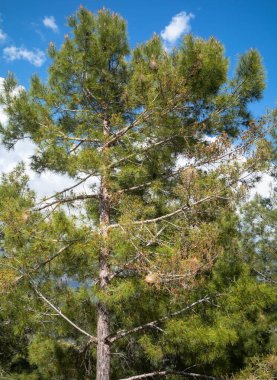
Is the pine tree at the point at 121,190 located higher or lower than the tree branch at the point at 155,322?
higher

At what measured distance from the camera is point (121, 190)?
22.9ft

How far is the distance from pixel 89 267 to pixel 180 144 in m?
3.13

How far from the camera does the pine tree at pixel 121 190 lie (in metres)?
5.46

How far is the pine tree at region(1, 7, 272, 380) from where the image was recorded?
17.9ft

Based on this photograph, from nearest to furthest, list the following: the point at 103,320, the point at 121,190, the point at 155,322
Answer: the point at 155,322 → the point at 103,320 → the point at 121,190

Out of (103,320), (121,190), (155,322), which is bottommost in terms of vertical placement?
(155,322)

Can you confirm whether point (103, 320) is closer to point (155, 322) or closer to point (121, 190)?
point (155, 322)

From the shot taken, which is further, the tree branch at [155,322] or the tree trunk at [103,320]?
the tree trunk at [103,320]

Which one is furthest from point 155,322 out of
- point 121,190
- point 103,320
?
point 121,190

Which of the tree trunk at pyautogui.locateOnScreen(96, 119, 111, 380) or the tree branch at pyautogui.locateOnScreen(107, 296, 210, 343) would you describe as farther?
the tree trunk at pyautogui.locateOnScreen(96, 119, 111, 380)

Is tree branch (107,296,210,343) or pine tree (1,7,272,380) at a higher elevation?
pine tree (1,7,272,380)

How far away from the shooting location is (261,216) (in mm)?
14852

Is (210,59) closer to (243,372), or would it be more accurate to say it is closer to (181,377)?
(243,372)

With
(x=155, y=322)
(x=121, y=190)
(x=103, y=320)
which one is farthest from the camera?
(x=121, y=190)
